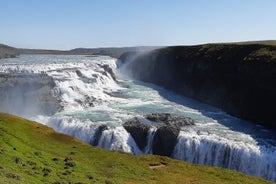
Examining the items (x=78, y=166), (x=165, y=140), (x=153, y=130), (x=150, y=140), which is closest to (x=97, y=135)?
(x=150, y=140)

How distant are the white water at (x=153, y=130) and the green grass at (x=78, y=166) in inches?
560

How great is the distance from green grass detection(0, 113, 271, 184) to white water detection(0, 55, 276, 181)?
560 inches

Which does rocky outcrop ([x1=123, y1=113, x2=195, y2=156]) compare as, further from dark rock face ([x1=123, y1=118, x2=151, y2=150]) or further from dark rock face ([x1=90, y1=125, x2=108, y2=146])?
dark rock face ([x1=90, y1=125, x2=108, y2=146])

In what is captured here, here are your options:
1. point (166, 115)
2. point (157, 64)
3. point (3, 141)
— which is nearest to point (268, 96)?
point (166, 115)

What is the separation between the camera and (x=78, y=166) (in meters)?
25.4

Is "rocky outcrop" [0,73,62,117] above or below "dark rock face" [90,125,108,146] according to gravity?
above

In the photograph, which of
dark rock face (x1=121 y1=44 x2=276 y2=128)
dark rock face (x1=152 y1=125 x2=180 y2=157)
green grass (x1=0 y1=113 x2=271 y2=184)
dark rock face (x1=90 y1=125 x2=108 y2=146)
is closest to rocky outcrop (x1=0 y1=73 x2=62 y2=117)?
dark rock face (x1=90 y1=125 x2=108 y2=146)

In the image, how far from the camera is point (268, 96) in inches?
2191

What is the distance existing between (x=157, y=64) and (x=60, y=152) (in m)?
75.5

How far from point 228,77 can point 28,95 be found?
3363 centimetres

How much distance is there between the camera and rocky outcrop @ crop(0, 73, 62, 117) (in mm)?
61250

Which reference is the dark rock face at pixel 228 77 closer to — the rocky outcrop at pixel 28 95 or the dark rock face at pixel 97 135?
the dark rock face at pixel 97 135

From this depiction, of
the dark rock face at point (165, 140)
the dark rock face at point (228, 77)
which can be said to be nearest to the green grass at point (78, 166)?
the dark rock face at point (165, 140)

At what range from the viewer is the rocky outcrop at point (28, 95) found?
201 feet
